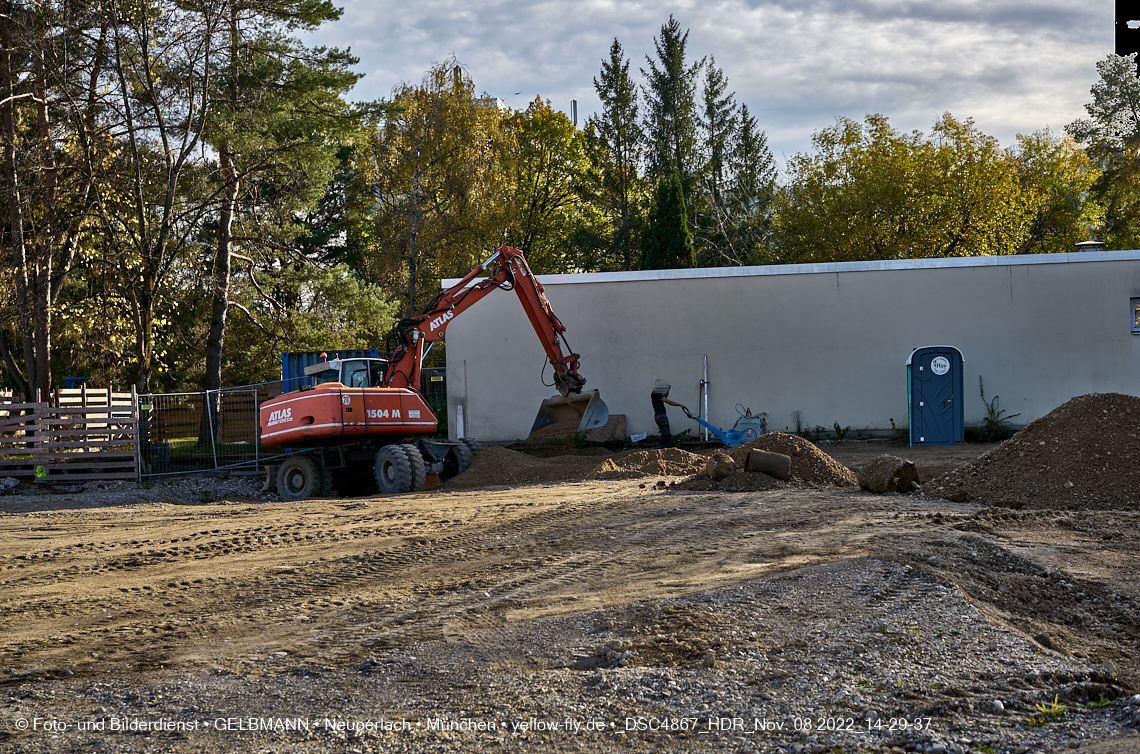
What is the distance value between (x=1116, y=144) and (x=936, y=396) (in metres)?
29.3

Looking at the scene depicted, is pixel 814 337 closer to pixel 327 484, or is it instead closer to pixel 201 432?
pixel 327 484

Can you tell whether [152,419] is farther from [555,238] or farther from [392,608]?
[555,238]

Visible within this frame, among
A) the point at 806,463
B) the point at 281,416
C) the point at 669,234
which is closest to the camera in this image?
the point at 806,463

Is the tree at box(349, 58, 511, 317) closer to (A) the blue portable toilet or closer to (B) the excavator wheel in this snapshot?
(B) the excavator wheel

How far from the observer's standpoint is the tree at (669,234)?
32.4 metres

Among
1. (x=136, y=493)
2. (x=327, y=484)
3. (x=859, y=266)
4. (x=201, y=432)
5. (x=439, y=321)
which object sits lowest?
(x=136, y=493)

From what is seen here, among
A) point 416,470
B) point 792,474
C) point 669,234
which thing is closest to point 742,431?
point 792,474

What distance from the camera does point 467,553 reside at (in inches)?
311

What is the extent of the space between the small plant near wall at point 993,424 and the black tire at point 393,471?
1142 cm

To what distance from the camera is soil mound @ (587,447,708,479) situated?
13.8 meters

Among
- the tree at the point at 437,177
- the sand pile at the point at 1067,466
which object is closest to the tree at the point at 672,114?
the tree at the point at 437,177

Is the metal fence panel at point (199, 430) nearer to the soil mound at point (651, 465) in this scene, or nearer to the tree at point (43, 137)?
the tree at point (43, 137)

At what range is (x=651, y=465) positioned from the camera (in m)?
14.2

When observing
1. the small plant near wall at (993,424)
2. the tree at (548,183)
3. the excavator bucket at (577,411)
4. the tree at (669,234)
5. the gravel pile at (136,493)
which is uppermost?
the tree at (548,183)
